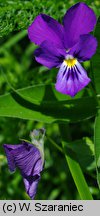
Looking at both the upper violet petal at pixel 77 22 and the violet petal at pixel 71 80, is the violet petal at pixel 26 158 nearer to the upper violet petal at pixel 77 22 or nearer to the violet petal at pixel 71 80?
the violet petal at pixel 71 80

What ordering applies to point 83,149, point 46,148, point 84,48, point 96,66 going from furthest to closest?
1. point 46,148
2. point 83,149
3. point 96,66
4. point 84,48

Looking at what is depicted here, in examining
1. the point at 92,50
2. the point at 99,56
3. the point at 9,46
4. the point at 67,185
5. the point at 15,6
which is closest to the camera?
the point at 92,50

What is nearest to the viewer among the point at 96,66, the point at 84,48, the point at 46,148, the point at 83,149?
the point at 84,48

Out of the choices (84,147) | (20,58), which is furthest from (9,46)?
(84,147)

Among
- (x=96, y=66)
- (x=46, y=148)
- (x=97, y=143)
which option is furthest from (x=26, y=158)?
(x=46, y=148)

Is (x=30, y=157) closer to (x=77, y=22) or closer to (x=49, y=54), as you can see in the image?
(x=49, y=54)

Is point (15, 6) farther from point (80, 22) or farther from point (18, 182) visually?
point (18, 182)
